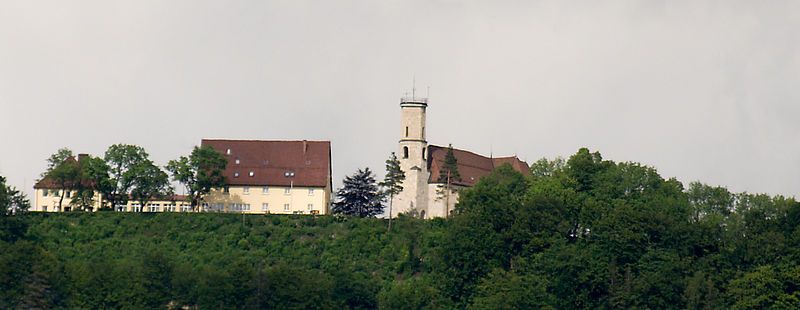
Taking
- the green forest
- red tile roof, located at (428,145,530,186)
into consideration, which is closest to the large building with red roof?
red tile roof, located at (428,145,530,186)

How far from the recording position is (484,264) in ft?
363

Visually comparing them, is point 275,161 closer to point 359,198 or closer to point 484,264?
point 359,198

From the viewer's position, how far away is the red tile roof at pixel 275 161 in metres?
133

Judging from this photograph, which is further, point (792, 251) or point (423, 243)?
point (423, 243)

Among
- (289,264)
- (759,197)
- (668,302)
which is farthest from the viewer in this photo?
(759,197)

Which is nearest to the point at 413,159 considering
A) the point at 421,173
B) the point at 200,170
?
the point at 421,173

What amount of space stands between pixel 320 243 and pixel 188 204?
Answer: 1616 centimetres

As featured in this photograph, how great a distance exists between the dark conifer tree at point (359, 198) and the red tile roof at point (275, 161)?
8.13 ft

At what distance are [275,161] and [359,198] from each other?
6786mm

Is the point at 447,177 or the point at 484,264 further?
the point at 447,177

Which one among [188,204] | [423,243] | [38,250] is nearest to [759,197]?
[423,243]

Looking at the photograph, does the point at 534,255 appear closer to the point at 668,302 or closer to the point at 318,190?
the point at 668,302

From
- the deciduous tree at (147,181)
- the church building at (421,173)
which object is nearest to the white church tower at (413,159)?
the church building at (421,173)

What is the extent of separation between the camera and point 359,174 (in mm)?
130250
